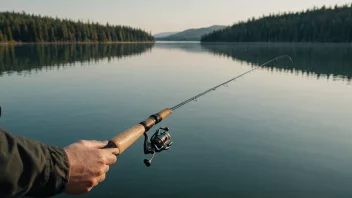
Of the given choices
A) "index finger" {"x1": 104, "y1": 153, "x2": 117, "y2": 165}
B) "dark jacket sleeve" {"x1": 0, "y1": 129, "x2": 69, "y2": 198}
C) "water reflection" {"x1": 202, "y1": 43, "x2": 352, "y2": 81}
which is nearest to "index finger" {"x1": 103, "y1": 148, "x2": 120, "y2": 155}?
"index finger" {"x1": 104, "y1": 153, "x2": 117, "y2": 165}

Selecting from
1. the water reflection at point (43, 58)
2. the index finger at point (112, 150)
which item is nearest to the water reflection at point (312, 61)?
the water reflection at point (43, 58)

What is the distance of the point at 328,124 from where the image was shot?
503 inches

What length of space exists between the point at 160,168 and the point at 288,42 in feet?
550

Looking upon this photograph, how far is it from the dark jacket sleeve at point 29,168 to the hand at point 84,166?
0.24 ft

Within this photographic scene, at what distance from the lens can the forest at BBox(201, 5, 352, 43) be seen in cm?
14300

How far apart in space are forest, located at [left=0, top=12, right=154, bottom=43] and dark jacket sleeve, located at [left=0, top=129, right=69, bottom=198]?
14268 cm

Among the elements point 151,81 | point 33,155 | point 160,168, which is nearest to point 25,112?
Result: point 160,168

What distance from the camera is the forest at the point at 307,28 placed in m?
143

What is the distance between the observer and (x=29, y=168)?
1.95 m

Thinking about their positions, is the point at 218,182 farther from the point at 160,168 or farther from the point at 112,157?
the point at 112,157

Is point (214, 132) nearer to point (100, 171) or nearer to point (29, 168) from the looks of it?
point (100, 171)

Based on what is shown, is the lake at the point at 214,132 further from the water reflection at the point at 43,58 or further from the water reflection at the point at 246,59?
the water reflection at the point at 43,58

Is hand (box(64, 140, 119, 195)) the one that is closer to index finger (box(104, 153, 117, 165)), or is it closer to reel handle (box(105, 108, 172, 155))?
index finger (box(104, 153, 117, 165))

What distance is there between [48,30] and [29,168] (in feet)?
532
